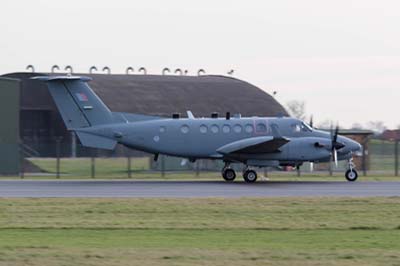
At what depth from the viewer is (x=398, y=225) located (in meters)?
21.1

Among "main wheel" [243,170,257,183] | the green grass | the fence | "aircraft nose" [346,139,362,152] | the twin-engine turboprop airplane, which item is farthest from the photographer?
the fence

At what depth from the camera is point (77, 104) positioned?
40344mm

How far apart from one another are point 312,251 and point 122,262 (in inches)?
136

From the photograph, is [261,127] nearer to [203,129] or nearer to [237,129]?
[237,129]

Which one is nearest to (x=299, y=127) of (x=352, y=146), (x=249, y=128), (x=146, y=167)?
(x=249, y=128)

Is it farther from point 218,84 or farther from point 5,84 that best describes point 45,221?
point 218,84

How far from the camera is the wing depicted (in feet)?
129

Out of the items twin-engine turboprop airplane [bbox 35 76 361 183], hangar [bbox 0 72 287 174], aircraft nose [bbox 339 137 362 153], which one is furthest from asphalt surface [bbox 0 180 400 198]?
hangar [bbox 0 72 287 174]

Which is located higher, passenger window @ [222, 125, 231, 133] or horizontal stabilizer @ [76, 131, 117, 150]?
passenger window @ [222, 125, 231, 133]

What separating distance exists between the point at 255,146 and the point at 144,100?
39.0m

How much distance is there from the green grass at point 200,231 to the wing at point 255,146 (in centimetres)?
1193

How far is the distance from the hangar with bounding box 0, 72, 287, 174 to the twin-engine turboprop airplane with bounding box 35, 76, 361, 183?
25358 millimetres

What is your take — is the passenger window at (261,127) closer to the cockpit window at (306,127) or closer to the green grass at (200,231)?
the cockpit window at (306,127)

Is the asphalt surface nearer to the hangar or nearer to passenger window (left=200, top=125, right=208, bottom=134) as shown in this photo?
passenger window (left=200, top=125, right=208, bottom=134)
